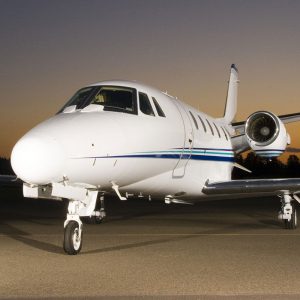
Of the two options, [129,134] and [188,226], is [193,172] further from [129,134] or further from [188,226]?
[129,134]

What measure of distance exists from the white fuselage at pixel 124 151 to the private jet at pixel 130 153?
1 centimetres

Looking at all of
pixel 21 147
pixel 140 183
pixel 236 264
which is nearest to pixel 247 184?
pixel 140 183

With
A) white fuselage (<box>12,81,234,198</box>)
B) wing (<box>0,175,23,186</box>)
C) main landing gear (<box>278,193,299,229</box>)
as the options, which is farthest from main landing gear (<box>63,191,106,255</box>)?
main landing gear (<box>278,193,299,229</box>)

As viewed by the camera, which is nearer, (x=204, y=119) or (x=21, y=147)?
(x=21, y=147)

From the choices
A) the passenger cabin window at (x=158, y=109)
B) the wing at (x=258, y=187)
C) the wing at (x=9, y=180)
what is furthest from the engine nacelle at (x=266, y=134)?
the wing at (x=9, y=180)

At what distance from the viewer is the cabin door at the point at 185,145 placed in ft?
37.1

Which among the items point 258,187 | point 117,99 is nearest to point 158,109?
point 117,99

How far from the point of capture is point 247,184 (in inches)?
486

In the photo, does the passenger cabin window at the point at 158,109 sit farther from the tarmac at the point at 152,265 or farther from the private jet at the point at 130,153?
the tarmac at the point at 152,265

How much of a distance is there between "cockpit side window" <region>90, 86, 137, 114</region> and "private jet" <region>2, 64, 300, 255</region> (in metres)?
0.02

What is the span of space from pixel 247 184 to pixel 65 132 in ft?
18.7

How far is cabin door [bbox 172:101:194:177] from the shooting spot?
11312 mm

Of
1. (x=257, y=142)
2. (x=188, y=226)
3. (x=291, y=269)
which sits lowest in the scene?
(x=188, y=226)

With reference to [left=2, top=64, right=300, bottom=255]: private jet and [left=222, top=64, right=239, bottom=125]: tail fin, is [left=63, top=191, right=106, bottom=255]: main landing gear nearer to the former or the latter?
[left=2, top=64, right=300, bottom=255]: private jet
